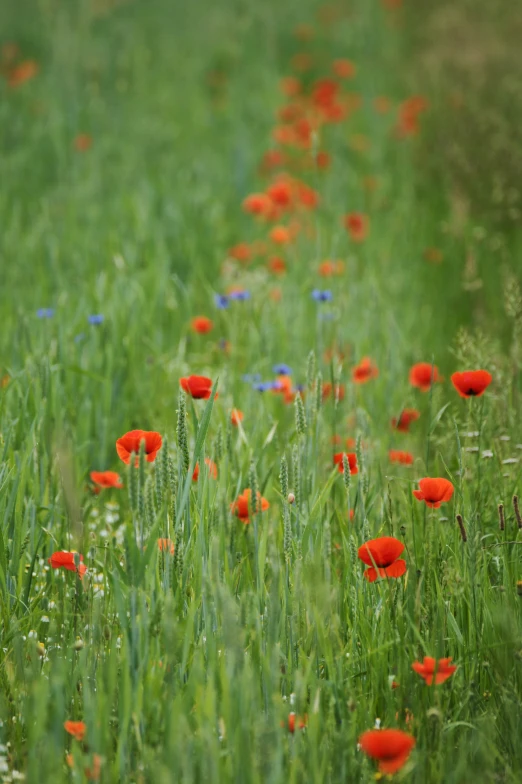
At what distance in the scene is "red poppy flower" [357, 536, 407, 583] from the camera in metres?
1.45

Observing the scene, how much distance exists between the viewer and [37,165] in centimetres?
509

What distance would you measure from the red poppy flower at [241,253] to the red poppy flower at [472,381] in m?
2.54

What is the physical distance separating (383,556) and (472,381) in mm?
441

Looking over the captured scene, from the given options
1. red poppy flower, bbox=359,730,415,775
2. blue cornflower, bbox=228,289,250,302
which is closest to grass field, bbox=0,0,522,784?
red poppy flower, bbox=359,730,415,775

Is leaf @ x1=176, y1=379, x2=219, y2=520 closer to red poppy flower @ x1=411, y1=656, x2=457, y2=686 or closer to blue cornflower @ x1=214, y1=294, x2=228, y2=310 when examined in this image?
red poppy flower @ x1=411, y1=656, x2=457, y2=686

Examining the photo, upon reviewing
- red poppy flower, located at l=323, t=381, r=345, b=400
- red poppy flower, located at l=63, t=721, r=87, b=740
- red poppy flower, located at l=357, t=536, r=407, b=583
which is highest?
red poppy flower, located at l=323, t=381, r=345, b=400

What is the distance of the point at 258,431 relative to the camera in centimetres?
232

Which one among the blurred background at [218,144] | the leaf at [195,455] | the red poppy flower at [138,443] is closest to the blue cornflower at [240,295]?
the blurred background at [218,144]

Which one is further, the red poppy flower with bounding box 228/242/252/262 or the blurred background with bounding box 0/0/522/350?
the red poppy flower with bounding box 228/242/252/262

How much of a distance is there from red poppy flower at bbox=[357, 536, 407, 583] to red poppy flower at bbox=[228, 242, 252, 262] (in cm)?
280

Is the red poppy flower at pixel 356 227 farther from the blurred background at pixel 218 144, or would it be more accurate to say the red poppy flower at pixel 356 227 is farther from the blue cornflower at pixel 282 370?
the blue cornflower at pixel 282 370

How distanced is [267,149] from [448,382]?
3156mm

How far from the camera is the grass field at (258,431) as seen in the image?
4.40 feet

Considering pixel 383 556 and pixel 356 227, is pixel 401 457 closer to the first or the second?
pixel 383 556
